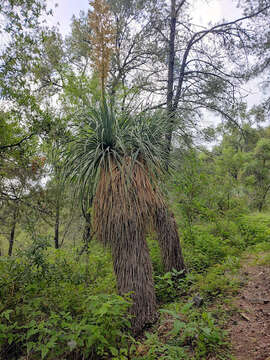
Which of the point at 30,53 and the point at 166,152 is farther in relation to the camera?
the point at 30,53

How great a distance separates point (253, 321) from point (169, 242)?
133 cm

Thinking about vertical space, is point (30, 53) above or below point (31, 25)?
below

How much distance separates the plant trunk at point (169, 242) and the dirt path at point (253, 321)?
87 cm

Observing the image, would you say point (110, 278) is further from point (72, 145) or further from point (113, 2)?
point (113, 2)

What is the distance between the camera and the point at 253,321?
7.41ft

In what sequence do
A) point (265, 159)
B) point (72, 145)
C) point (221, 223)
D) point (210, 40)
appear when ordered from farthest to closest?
point (265, 159), point (210, 40), point (221, 223), point (72, 145)

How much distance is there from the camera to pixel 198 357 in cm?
184

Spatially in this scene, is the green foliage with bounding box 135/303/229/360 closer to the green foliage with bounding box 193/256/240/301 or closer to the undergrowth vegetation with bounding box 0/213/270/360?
the undergrowth vegetation with bounding box 0/213/270/360

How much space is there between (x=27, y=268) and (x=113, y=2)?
7.64m

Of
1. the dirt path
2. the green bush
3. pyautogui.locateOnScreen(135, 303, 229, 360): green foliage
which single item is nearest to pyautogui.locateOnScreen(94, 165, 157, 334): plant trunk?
pyautogui.locateOnScreen(135, 303, 229, 360): green foliage

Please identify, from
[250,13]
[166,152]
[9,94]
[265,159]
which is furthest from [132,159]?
[265,159]

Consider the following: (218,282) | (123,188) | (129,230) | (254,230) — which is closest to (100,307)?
(129,230)

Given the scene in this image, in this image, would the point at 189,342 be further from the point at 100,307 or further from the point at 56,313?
the point at 56,313

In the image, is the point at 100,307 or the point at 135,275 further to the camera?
the point at 135,275
